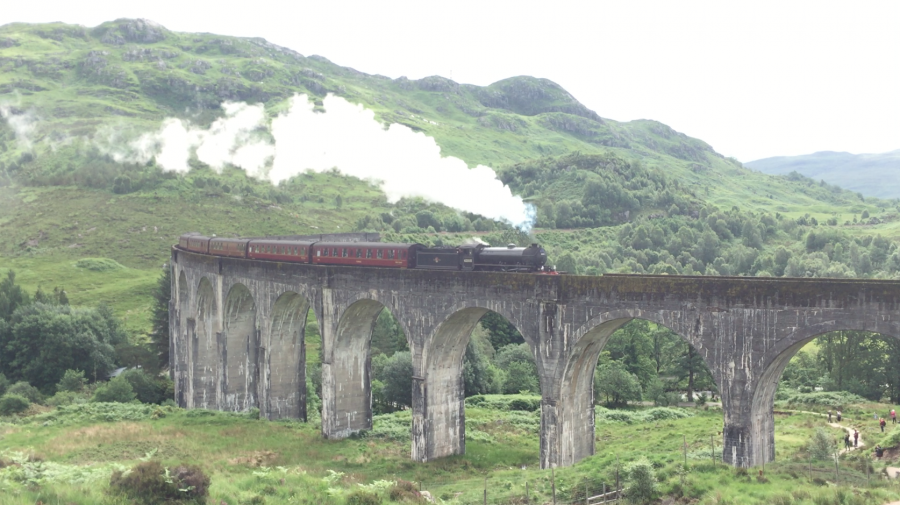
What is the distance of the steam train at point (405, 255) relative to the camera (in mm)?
36594

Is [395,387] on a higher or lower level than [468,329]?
lower

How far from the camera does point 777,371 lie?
93.2ft

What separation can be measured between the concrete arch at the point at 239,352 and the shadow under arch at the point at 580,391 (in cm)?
2988

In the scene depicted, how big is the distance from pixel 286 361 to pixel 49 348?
96.9 feet

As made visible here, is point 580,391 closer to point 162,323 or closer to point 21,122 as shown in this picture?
point 162,323

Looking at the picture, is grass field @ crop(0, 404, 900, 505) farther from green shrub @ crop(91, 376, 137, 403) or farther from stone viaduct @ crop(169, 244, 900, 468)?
green shrub @ crop(91, 376, 137, 403)

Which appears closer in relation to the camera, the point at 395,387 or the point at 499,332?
the point at 395,387

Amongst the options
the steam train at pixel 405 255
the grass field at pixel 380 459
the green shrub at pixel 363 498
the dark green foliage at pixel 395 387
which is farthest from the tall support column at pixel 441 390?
the dark green foliage at pixel 395 387

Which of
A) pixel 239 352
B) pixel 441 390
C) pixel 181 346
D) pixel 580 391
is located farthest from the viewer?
pixel 181 346

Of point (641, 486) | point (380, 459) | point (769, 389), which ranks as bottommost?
point (380, 459)

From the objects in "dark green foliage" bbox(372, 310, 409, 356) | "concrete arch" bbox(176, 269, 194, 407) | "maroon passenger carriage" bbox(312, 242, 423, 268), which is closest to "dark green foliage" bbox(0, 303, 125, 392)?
"concrete arch" bbox(176, 269, 194, 407)

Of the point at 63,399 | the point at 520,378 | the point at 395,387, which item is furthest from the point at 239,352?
the point at 520,378

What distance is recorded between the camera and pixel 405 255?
4138 cm

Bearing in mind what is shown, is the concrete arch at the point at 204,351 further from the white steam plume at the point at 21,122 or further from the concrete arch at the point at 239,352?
the white steam plume at the point at 21,122
